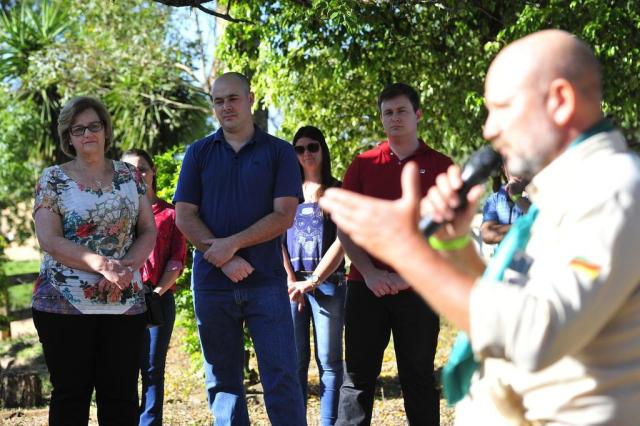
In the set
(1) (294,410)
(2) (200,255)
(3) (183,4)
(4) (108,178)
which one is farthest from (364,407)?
(3) (183,4)

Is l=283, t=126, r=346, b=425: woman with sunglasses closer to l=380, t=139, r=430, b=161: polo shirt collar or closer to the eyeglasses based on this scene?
l=380, t=139, r=430, b=161: polo shirt collar

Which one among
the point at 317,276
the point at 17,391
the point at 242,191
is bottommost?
the point at 17,391

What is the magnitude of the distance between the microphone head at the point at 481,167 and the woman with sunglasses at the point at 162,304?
13.6 feet

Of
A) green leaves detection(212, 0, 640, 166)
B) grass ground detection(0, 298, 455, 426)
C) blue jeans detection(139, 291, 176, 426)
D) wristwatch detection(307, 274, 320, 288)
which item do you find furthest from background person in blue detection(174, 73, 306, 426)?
grass ground detection(0, 298, 455, 426)

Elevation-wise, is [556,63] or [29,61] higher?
[29,61]

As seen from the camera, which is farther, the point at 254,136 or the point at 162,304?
the point at 162,304

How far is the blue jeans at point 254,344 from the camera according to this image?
16.8ft

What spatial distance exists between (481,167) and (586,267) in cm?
48

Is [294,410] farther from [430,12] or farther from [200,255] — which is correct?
[430,12]

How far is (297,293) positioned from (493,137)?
14.3 ft

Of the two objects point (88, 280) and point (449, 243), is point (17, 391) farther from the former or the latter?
point (449, 243)

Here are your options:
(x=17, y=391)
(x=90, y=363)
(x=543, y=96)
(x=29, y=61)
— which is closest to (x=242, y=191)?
(x=90, y=363)

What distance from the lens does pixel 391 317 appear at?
5562mm

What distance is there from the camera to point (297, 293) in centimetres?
639
